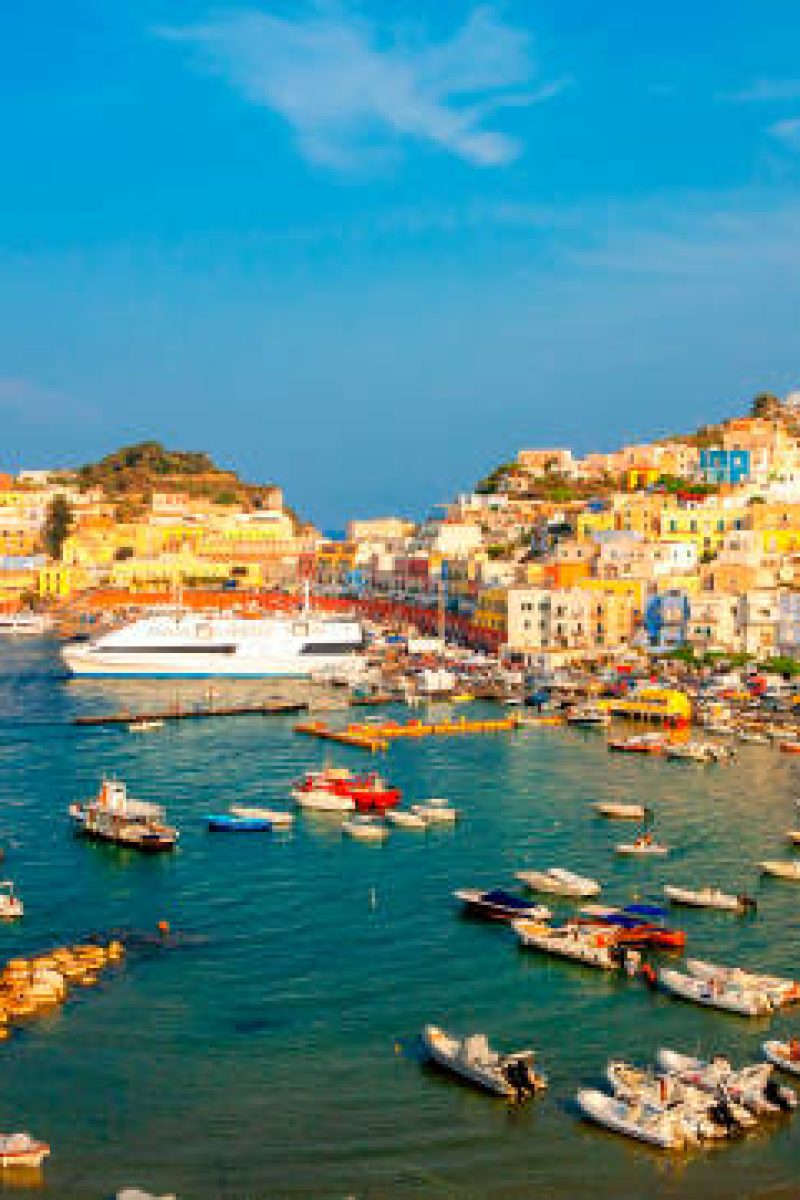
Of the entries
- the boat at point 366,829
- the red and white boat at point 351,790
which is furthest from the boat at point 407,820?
the red and white boat at point 351,790

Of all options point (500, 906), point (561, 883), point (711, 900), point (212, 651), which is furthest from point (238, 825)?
point (212, 651)

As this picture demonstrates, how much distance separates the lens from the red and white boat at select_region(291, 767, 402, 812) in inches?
1212

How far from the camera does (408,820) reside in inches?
1158

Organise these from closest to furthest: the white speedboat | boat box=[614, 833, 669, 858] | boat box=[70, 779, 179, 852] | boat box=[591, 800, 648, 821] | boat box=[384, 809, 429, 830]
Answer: boat box=[614, 833, 669, 858] < boat box=[70, 779, 179, 852] < boat box=[384, 809, 429, 830] < boat box=[591, 800, 648, 821] < the white speedboat

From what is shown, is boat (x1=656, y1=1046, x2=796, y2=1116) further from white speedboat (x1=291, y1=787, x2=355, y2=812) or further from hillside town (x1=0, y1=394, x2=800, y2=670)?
hillside town (x1=0, y1=394, x2=800, y2=670)

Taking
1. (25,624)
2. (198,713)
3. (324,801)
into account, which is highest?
(25,624)

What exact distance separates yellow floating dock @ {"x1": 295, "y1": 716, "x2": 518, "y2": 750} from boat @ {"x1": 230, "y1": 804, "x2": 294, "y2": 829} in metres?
9.06

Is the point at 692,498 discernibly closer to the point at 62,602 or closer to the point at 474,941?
the point at 62,602

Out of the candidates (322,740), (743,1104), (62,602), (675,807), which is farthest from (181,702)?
(62,602)

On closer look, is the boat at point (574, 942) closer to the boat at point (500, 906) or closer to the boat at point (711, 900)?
the boat at point (500, 906)

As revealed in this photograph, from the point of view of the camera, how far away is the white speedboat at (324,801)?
30.6m

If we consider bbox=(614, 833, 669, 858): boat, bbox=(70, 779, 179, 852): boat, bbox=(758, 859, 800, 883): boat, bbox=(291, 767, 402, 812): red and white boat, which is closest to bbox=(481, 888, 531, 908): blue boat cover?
bbox=(614, 833, 669, 858): boat

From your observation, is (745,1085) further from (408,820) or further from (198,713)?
(198,713)

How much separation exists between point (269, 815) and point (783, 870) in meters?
10.3
